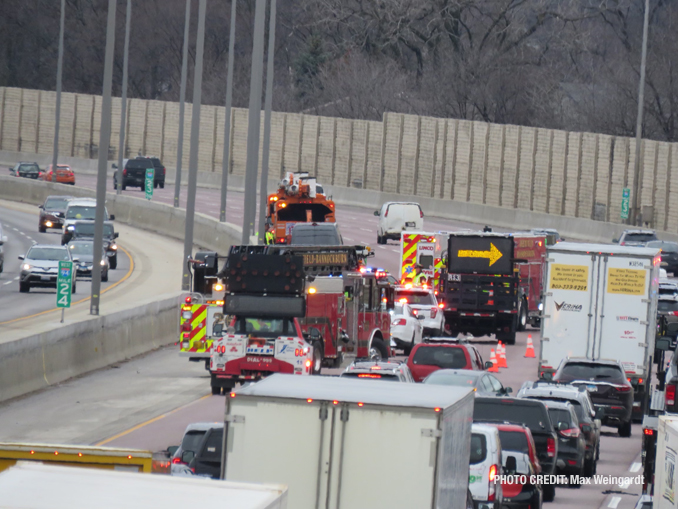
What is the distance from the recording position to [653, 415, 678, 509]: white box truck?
10938mm

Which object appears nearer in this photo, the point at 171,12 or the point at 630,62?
the point at 630,62

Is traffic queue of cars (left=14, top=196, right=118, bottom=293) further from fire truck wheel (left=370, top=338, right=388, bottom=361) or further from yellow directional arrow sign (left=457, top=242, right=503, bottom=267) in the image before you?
yellow directional arrow sign (left=457, top=242, right=503, bottom=267)

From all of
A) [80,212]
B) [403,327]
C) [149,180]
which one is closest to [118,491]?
[403,327]

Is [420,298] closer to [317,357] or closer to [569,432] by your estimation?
[317,357]

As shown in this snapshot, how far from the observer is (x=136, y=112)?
100125 millimetres

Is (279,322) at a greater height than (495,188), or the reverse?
(495,188)

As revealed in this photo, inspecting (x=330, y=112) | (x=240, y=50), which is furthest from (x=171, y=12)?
(x=330, y=112)

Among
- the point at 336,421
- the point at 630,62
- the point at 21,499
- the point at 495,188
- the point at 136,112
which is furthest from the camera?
the point at 136,112

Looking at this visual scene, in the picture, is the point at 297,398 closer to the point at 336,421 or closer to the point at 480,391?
the point at 336,421

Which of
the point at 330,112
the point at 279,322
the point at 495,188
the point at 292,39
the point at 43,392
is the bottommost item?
the point at 43,392

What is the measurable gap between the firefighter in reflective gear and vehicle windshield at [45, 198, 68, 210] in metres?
26.7

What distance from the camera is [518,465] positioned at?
49.3 ft

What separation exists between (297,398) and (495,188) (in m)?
69.2

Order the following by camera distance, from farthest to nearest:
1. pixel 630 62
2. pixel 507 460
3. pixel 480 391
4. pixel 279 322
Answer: pixel 630 62
pixel 279 322
pixel 480 391
pixel 507 460
